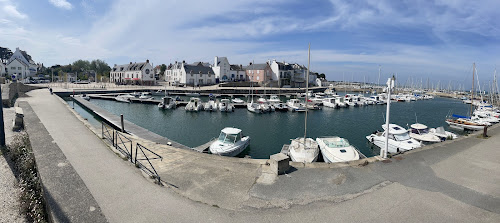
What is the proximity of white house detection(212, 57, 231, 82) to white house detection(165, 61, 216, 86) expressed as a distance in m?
2.63

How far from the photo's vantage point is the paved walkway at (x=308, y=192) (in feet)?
23.2

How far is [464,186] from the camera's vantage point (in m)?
9.25

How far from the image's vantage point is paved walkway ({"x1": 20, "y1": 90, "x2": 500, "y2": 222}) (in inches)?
279

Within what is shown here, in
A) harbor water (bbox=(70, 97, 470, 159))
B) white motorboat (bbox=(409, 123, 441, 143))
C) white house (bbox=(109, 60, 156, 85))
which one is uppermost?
white house (bbox=(109, 60, 156, 85))

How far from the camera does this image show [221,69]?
94.9 m

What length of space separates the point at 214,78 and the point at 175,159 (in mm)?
83849

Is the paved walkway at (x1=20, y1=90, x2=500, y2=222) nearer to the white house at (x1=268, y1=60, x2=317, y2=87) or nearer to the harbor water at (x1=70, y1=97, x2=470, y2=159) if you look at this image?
the harbor water at (x1=70, y1=97, x2=470, y2=159)

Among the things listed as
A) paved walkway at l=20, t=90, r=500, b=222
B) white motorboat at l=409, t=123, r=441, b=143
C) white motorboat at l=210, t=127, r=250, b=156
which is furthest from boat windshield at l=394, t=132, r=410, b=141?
white motorboat at l=210, t=127, r=250, b=156

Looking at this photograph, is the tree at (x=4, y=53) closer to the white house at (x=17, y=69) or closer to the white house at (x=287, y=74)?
the white house at (x=17, y=69)

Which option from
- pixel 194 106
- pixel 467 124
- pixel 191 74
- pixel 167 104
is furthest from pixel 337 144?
pixel 191 74

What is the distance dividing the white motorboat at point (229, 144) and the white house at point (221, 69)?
7774 centimetres

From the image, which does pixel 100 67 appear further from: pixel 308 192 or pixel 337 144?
pixel 308 192

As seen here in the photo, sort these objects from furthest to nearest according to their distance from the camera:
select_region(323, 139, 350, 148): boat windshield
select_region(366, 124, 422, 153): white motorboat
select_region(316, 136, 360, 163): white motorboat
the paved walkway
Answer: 1. select_region(366, 124, 422, 153): white motorboat
2. select_region(323, 139, 350, 148): boat windshield
3. select_region(316, 136, 360, 163): white motorboat
4. the paved walkway

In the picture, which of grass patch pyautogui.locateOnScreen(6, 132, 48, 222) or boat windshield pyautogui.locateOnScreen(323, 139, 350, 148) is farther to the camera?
boat windshield pyautogui.locateOnScreen(323, 139, 350, 148)
